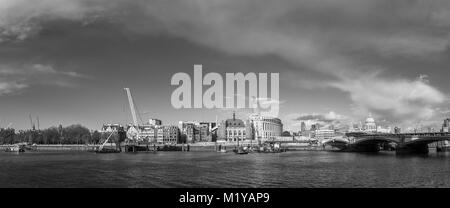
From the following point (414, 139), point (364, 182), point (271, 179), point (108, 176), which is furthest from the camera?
point (414, 139)

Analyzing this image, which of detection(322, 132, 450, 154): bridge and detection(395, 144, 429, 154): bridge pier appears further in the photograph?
detection(395, 144, 429, 154): bridge pier

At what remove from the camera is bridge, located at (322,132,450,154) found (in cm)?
14038

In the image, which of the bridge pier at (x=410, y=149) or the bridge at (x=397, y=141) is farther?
the bridge pier at (x=410, y=149)

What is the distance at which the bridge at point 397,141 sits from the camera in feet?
461

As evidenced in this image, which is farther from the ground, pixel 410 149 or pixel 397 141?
pixel 397 141

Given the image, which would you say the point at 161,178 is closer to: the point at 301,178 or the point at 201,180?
the point at 201,180

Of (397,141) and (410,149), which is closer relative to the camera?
(397,141)

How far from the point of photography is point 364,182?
53.4 m

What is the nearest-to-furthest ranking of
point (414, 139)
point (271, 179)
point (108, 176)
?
1. point (271, 179)
2. point (108, 176)
3. point (414, 139)

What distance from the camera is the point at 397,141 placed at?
15075 centimetres

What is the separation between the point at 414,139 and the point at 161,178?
387ft
